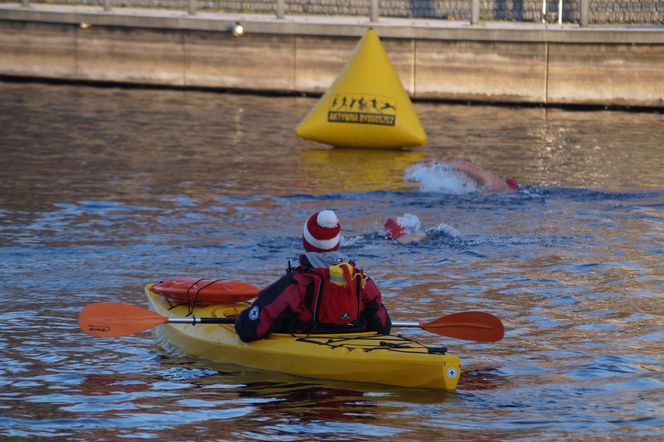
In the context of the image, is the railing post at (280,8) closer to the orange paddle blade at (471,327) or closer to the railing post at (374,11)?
the railing post at (374,11)

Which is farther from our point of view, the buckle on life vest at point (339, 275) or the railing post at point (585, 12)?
the railing post at point (585, 12)

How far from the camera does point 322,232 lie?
783cm

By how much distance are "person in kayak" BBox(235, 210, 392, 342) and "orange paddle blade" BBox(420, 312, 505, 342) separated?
484 millimetres

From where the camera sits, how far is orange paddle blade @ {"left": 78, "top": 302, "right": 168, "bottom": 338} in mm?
8258

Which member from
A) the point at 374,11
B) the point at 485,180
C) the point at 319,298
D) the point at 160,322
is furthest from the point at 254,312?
the point at 374,11

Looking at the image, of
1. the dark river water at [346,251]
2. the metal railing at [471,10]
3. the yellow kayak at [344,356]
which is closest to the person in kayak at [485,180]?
the dark river water at [346,251]

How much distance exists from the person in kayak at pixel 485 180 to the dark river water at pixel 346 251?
0.14 meters

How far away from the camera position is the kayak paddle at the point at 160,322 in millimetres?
8250

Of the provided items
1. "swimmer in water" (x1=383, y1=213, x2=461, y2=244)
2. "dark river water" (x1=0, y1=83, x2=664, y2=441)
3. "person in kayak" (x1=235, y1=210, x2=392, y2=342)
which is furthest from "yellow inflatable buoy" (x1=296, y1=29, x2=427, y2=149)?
"person in kayak" (x1=235, y1=210, x2=392, y2=342)

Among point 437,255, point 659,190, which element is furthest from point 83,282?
point 659,190

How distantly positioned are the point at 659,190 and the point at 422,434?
29.2 feet

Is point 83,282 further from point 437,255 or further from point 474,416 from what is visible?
point 474,416

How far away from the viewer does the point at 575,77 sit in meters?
23.0

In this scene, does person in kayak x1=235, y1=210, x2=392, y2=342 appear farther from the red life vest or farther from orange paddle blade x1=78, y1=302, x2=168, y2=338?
orange paddle blade x1=78, y1=302, x2=168, y2=338
